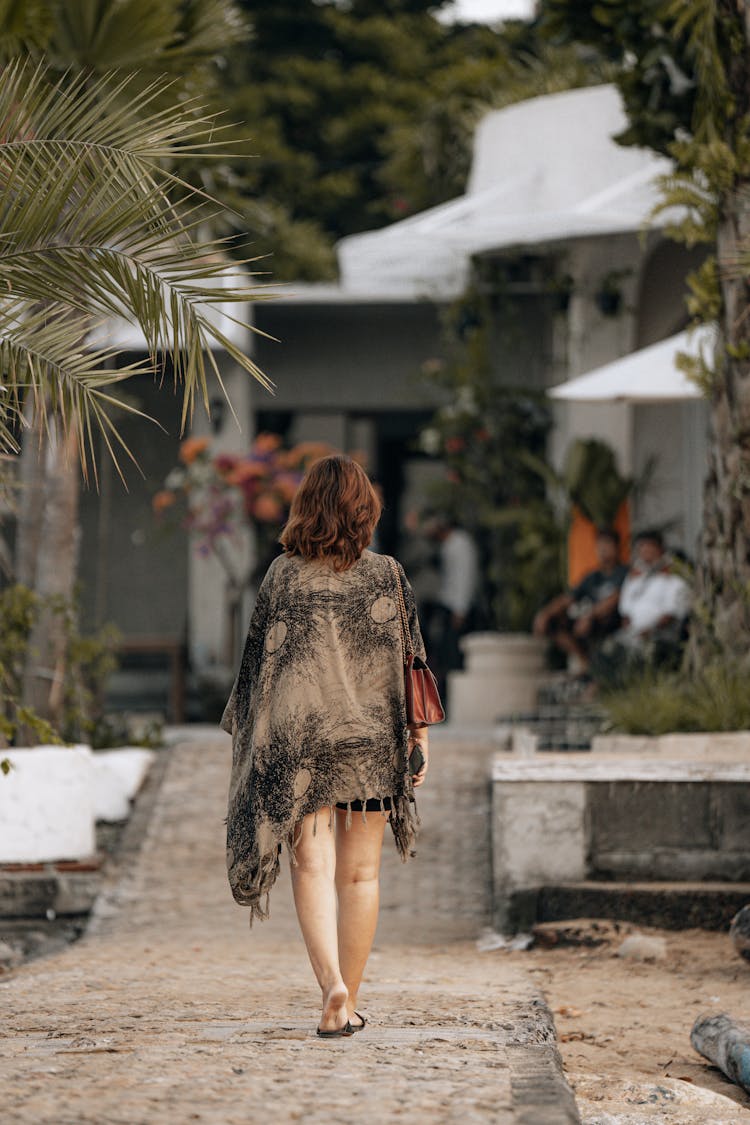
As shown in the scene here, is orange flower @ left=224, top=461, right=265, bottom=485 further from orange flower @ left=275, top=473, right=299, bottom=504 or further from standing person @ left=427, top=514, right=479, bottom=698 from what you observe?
standing person @ left=427, top=514, right=479, bottom=698

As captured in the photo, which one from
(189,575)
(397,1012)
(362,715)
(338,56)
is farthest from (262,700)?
(338,56)

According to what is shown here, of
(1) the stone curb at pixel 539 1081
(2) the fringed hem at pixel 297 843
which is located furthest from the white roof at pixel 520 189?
(1) the stone curb at pixel 539 1081

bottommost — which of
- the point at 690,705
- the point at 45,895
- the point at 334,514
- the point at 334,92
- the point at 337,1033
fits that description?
the point at 45,895

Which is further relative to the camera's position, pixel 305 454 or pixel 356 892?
pixel 305 454

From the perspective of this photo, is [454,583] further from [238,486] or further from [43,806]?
[43,806]

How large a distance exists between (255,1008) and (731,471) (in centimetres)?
400

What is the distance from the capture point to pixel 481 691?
41.5 feet

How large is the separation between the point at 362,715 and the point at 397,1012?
922mm

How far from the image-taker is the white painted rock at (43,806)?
7.81m

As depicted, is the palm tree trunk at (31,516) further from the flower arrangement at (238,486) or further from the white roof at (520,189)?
the flower arrangement at (238,486)

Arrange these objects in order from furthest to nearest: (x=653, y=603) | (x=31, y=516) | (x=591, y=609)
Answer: (x=591, y=609)
(x=653, y=603)
(x=31, y=516)

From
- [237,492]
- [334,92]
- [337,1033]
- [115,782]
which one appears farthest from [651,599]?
[334,92]

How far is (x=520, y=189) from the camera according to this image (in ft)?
40.7

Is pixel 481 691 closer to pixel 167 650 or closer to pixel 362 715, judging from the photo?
pixel 167 650
